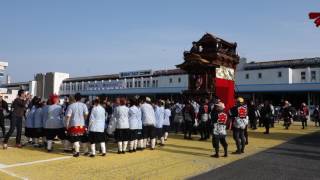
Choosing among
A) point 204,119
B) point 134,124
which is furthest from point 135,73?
point 134,124

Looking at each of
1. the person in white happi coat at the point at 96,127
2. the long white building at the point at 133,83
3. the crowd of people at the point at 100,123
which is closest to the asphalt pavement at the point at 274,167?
the crowd of people at the point at 100,123

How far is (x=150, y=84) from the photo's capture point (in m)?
58.8

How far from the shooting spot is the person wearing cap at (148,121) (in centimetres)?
1172

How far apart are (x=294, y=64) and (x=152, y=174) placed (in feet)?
147

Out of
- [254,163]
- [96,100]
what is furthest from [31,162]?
[254,163]

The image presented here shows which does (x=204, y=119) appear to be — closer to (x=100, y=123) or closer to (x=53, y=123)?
(x=100, y=123)

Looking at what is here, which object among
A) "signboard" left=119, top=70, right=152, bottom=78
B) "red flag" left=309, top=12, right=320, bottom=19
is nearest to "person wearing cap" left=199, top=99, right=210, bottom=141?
"red flag" left=309, top=12, right=320, bottom=19

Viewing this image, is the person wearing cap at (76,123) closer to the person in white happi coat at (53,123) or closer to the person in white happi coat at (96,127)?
the person in white happi coat at (96,127)

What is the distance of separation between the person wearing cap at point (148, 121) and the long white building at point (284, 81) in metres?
32.1

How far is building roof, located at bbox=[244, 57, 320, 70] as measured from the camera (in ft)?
153

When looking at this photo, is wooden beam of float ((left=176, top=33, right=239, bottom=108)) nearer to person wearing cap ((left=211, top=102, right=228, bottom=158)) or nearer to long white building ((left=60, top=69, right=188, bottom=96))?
person wearing cap ((left=211, top=102, right=228, bottom=158))

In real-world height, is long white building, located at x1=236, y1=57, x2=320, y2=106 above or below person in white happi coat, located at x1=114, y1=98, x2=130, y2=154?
above

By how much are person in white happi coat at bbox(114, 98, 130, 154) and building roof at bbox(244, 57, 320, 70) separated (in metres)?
41.6

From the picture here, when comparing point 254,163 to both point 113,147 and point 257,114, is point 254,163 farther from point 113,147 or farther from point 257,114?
point 257,114
